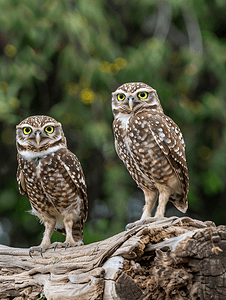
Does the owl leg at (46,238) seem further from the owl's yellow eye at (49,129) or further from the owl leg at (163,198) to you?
the owl leg at (163,198)

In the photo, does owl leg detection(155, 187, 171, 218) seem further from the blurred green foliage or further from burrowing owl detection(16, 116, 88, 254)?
the blurred green foliage

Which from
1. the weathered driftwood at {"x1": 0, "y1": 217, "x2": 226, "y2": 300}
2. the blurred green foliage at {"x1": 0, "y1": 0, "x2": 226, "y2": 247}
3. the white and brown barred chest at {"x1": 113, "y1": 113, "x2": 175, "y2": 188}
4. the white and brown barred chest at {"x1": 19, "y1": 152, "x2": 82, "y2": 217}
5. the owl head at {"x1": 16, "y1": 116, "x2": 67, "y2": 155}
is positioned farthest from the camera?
the blurred green foliage at {"x1": 0, "y1": 0, "x2": 226, "y2": 247}

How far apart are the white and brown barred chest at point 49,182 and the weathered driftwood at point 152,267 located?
69cm

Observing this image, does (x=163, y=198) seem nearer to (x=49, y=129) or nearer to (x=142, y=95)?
(x=142, y=95)

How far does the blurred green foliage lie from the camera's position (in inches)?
164

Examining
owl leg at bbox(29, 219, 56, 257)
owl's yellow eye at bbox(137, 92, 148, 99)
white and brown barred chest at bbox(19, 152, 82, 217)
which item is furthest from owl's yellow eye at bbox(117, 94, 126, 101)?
owl leg at bbox(29, 219, 56, 257)

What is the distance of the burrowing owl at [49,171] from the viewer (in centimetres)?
299

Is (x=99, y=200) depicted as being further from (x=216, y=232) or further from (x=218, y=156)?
(x=216, y=232)

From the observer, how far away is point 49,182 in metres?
3.06

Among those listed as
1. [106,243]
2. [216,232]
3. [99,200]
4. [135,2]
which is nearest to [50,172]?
[106,243]

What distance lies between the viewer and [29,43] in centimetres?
426

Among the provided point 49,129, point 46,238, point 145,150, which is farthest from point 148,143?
point 46,238

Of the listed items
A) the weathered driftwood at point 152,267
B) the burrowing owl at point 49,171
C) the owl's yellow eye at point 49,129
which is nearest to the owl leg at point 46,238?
the burrowing owl at point 49,171

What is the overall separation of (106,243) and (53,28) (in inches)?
107
